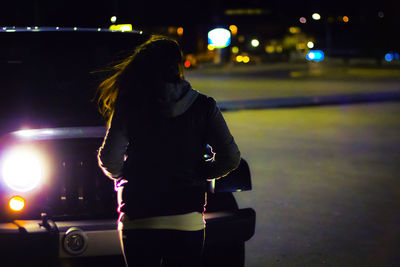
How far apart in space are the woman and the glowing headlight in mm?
778

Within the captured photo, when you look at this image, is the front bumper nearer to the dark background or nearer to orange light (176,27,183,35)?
the dark background

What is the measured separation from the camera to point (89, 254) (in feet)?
11.5

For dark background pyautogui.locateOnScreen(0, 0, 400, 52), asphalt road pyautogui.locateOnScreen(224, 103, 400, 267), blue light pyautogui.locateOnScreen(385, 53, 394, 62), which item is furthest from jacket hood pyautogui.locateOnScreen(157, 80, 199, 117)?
blue light pyautogui.locateOnScreen(385, 53, 394, 62)

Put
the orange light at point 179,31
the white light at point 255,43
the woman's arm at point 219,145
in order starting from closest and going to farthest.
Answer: the woman's arm at point 219,145 < the orange light at point 179,31 < the white light at point 255,43

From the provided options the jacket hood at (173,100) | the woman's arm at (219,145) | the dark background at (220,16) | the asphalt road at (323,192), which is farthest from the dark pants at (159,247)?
the dark background at (220,16)

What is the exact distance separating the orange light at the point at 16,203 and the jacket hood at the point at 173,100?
119cm

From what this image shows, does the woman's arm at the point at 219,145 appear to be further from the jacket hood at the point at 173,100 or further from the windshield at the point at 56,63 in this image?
the windshield at the point at 56,63

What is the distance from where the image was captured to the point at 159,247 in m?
2.92

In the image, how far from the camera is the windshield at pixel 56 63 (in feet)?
15.6

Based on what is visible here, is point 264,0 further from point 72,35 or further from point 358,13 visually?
point 72,35

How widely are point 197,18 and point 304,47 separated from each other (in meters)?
31.5

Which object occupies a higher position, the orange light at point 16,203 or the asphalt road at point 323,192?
the orange light at point 16,203

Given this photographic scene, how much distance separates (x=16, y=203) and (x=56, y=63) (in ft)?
5.43

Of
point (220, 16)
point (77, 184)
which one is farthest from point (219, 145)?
point (220, 16)
